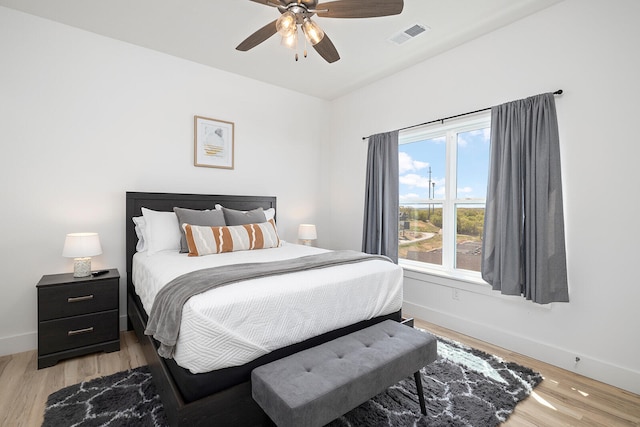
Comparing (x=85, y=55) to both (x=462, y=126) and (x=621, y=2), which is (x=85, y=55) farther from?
(x=621, y=2)

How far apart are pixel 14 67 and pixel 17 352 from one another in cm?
237

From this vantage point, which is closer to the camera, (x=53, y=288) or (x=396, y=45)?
(x=53, y=288)

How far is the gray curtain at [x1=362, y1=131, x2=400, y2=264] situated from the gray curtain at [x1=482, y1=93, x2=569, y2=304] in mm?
1065

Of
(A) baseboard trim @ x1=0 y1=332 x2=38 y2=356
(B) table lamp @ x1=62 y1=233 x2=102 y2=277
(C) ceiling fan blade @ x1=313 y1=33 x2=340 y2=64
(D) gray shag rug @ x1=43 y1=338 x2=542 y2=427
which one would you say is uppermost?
(C) ceiling fan blade @ x1=313 y1=33 x2=340 y2=64

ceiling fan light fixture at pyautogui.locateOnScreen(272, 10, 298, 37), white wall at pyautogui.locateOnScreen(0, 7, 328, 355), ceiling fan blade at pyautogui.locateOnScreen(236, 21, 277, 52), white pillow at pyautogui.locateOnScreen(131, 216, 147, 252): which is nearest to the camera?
ceiling fan light fixture at pyautogui.locateOnScreen(272, 10, 298, 37)

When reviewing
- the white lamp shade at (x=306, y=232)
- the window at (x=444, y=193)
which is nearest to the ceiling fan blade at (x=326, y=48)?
the window at (x=444, y=193)

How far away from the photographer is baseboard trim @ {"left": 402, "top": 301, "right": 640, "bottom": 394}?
2113 millimetres

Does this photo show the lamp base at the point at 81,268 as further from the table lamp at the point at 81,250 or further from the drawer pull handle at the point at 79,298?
the drawer pull handle at the point at 79,298

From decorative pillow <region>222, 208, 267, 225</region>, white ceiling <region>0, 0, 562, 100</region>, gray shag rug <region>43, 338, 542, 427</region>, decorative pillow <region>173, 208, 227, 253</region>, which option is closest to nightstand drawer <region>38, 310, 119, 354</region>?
gray shag rug <region>43, 338, 542, 427</region>

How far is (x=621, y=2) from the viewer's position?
2.13 metres

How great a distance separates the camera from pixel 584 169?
7.53ft

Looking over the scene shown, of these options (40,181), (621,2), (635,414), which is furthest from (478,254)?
(40,181)

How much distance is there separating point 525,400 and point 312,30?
2.72 metres

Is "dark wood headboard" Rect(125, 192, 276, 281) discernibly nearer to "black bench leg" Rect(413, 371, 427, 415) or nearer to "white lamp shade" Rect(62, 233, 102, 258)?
"white lamp shade" Rect(62, 233, 102, 258)
